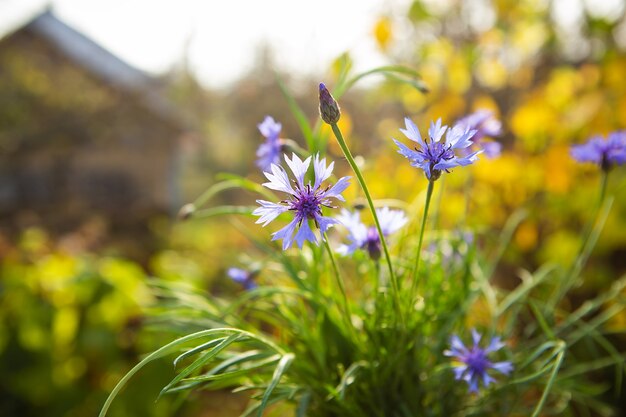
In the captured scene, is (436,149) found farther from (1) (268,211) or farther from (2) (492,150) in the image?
(2) (492,150)

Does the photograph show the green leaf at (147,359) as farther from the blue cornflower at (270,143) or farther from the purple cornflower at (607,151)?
the purple cornflower at (607,151)

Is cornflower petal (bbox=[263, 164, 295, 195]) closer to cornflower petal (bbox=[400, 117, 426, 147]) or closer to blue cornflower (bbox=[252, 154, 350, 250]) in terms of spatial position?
blue cornflower (bbox=[252, 154, 350, 250])

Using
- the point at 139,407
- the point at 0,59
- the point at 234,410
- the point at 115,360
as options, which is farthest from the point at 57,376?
the point at 0,59

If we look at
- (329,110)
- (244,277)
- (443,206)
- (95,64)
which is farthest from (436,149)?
(95,64)

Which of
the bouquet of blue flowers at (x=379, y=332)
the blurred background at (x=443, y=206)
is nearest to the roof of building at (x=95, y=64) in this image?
the blurred background at (x=443, y=206)

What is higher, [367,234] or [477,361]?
[367,234]

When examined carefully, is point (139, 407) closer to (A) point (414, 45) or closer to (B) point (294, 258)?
(B) point (294, 258)
